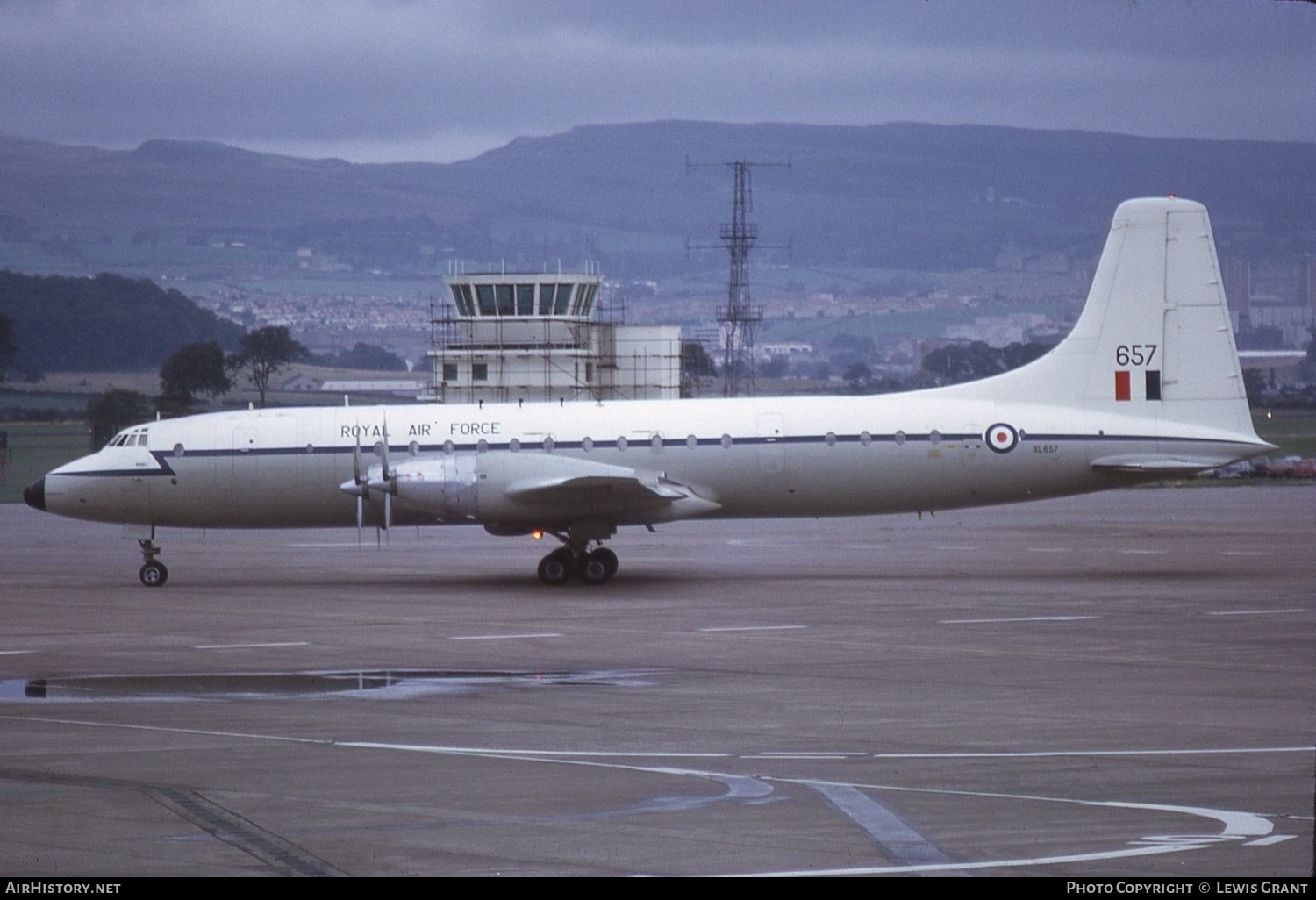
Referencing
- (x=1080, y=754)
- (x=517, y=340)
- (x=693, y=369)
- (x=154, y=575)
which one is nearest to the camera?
(x=1080, y=754)

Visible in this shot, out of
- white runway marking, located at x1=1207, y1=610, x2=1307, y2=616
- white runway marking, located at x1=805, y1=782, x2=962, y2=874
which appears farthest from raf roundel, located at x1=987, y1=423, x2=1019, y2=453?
white runway marking, located at x1=805, y1=782, x2=962, y2=874

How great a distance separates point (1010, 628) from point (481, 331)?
4433 cm

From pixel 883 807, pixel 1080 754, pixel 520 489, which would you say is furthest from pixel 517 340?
pixel 883 807

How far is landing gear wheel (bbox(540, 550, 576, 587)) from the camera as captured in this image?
30594 millimetres

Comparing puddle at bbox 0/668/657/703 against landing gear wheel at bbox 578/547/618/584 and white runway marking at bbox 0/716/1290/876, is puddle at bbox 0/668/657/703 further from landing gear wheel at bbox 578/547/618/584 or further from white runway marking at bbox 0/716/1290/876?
landing gear wheel at bbox 578/547/618/584

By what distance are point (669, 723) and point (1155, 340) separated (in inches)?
774

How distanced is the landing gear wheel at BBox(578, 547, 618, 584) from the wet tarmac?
21.3 inches

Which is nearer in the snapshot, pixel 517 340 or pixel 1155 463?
pixel 1155 463

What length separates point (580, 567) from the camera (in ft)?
100

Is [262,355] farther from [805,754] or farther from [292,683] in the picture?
[805,754]

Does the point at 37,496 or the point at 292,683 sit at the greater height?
the point at 37,496
